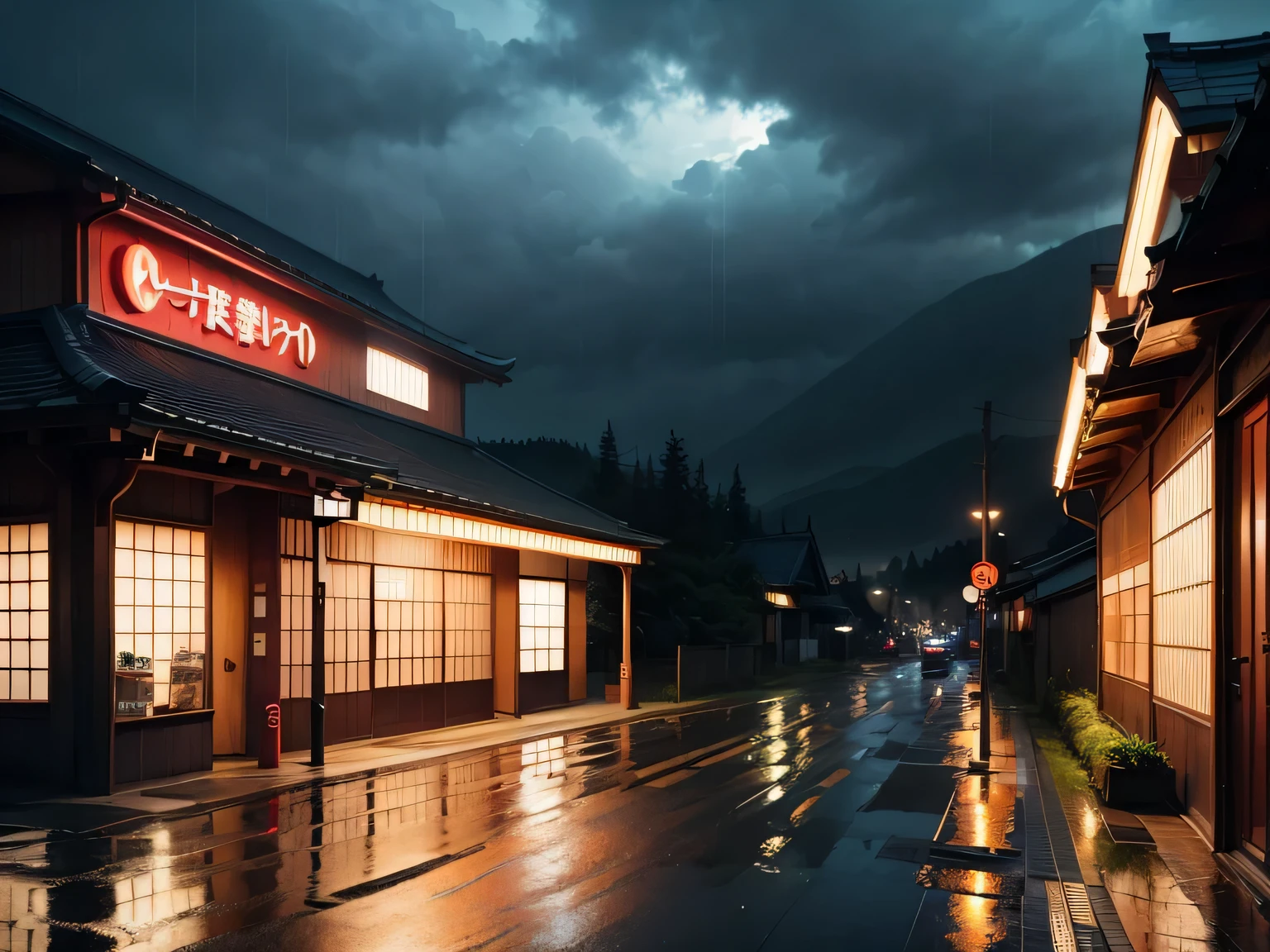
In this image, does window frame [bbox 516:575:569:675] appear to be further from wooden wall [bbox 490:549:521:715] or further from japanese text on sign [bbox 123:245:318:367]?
japanese text on sign [bbox 123:245:318:367]

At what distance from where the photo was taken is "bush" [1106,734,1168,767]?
39.7ft

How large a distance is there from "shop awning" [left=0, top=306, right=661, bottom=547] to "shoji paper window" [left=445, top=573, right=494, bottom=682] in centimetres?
210

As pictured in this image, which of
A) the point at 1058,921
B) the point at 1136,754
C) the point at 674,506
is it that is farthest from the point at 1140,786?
the point at 674,506

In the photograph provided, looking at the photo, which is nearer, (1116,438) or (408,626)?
(1116,438)

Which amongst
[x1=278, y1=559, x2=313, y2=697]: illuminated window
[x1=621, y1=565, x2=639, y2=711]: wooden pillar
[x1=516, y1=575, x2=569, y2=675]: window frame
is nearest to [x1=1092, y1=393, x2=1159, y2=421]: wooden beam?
[x1=278, y1=559, x2=313, y2=697]: illuminated window

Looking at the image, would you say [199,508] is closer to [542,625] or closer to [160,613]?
[160,613]

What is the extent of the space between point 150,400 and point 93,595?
8.22 feet

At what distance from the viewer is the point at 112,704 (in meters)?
12.8

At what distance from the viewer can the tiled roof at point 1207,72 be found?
30.0 ft

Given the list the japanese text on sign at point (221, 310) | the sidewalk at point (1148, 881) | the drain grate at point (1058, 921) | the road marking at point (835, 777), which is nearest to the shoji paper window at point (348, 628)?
the japanese text on sign at point (221, 310)

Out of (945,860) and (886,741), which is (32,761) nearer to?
(945,860)

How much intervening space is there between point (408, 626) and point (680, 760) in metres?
6.74

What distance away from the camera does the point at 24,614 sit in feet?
44.1

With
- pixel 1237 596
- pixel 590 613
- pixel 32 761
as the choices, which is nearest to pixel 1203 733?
pixel 1237 596
